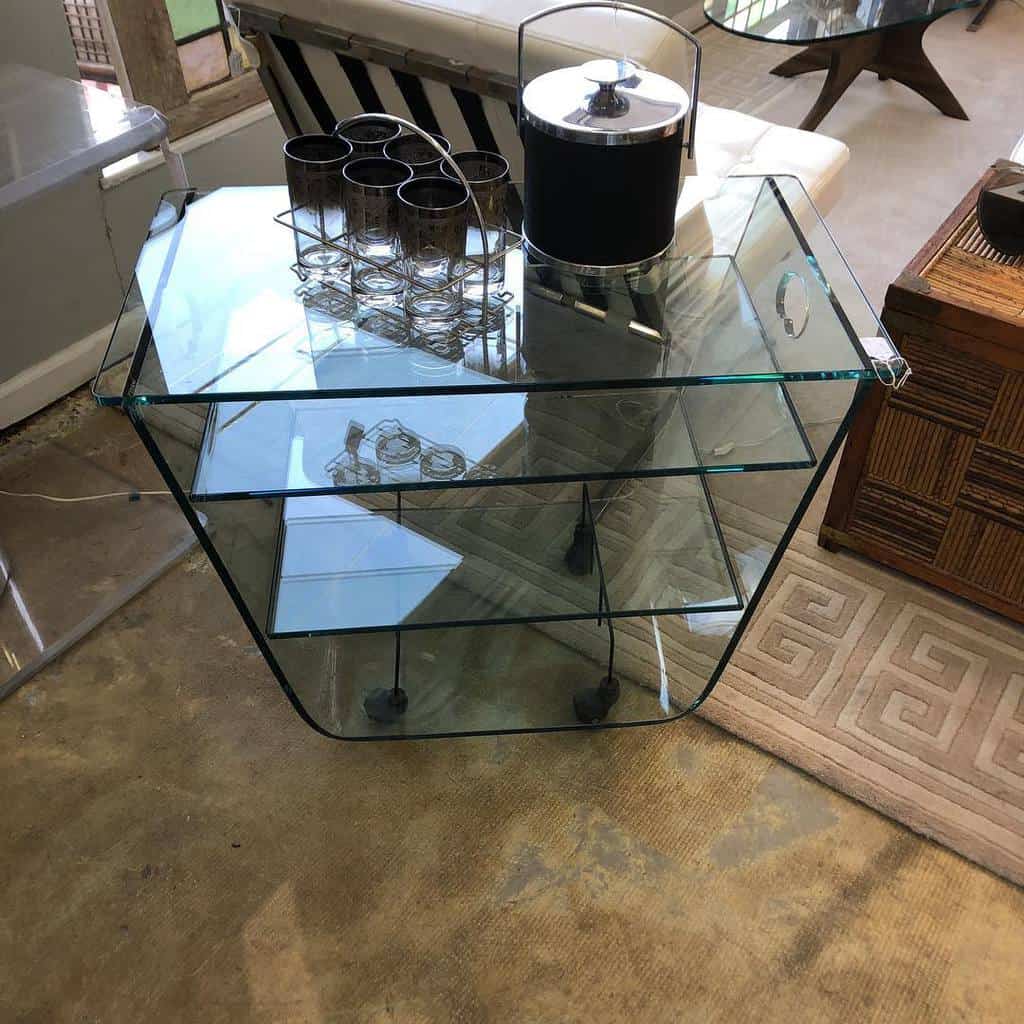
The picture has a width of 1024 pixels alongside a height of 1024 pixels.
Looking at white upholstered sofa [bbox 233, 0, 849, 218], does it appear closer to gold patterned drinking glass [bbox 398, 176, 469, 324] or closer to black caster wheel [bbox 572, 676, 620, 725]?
gold patterned drinking glass [bbox 398, 176, 469, 324]

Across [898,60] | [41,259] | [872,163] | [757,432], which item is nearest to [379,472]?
[757,432]

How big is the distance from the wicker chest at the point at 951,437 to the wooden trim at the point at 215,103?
1576 millimetres

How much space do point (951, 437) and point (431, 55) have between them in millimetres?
1013

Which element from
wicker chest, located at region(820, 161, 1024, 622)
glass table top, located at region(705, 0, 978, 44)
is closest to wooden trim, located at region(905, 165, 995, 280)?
wicker chest, located at region(820, 161, 1024, 622)

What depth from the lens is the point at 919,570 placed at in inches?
68.2

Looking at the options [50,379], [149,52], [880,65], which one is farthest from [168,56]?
[880,65]

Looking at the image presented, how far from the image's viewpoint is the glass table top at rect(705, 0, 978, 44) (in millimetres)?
2518

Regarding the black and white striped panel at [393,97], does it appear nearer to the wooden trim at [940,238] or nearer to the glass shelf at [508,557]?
the glass shelf at [508,557]

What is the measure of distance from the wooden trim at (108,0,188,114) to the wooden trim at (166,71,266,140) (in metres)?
0.03

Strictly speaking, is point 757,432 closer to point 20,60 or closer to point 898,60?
point 20,60

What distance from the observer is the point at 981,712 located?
62.1 inches

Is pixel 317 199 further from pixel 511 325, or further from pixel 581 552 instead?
pixel 581 552

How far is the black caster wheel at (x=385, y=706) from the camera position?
4.93 ft

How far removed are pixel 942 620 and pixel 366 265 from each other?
1172mm
